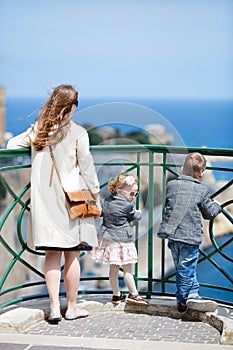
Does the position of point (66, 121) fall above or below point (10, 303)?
above

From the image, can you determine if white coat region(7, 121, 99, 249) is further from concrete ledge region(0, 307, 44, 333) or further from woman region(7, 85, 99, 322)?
concrete ledge region(0, 307, 44, 333)

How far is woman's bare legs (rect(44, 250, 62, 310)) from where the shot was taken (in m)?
6.15

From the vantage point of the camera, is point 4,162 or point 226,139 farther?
point 226,139

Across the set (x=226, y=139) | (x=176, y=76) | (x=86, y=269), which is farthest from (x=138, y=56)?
(x=86, y=269)

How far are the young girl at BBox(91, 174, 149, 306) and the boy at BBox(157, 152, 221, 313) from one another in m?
0.23

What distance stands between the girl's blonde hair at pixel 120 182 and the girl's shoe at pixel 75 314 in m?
0.85

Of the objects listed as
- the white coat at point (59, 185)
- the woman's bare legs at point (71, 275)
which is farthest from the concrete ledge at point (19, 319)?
the white coat at point (59, 185)

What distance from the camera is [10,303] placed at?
643 cm

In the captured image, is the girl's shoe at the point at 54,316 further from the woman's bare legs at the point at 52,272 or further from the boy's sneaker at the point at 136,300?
the boy's sneaker at the point at 136,300

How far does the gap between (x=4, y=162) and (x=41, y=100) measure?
19.0 inches

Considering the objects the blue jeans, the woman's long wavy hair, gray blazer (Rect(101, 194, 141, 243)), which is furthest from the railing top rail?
the blue jeans

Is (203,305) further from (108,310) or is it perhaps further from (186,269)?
(108,310)

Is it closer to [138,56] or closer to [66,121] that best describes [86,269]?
[66,121]

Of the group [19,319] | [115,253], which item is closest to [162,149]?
[115,253]
